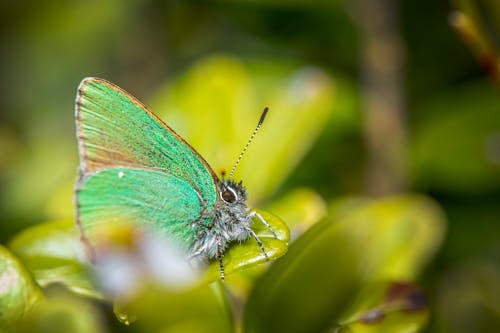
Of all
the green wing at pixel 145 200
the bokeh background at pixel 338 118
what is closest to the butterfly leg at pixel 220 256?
the green wing at pixel 145 200

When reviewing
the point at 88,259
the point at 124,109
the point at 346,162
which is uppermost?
the point at 124,109

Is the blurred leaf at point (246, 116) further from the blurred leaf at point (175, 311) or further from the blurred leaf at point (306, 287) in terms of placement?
the blurred leaf at point (175, 311)

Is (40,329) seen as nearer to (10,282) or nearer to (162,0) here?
(10,282)

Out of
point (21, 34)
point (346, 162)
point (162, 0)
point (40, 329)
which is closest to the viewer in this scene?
point (40, 329)

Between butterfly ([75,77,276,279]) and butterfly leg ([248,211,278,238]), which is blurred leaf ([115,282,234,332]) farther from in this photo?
butterfly ([75,77,276,279])

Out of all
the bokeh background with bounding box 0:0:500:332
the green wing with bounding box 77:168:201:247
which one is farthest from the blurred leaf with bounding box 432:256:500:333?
the green wing with bounding box 77:168:201:247

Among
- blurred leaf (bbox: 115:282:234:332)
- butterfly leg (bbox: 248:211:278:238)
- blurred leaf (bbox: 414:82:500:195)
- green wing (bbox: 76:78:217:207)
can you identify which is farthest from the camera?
blurred leaf (bbox: 414:82:500:195)

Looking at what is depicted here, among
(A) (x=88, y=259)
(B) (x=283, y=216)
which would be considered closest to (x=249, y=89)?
(B) (x=283, y=216)
